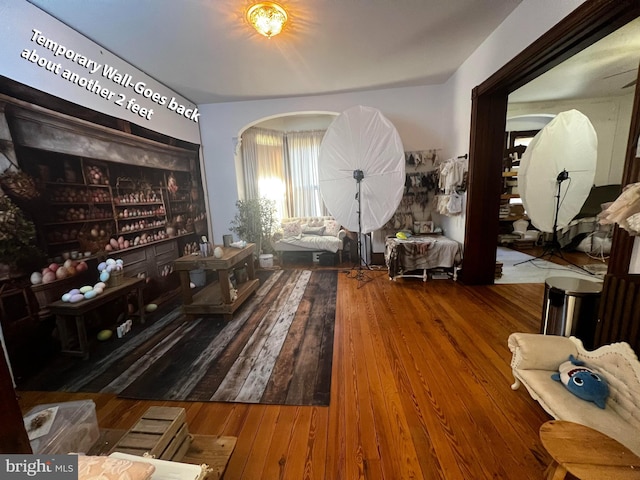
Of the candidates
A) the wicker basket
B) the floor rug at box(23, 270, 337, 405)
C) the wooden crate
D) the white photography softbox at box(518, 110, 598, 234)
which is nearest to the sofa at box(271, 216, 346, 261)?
the floor rug at box(23, 270, 337, 405)

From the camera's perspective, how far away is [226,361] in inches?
81.1

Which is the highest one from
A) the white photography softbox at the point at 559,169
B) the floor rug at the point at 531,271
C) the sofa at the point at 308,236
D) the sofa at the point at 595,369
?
the white photography softbox at the point at 559,169

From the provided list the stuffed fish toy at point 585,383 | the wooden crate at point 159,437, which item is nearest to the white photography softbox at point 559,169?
the stuffed fish toy at point 585,383

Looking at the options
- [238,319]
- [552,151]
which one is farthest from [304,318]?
[552,151]

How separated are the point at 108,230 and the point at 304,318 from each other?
2.14m

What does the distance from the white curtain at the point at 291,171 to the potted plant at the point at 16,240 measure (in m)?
3.70

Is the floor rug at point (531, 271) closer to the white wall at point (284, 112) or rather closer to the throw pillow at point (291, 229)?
the white wall at point (284, 112)

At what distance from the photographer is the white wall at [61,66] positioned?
1.85 m

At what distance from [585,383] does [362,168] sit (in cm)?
259

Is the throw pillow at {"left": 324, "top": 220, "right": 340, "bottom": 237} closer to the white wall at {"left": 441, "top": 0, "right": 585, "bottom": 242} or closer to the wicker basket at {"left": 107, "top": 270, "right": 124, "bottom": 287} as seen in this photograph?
the white wall at {"left": 441, "top": 0, "right": 585, "bottom": 242}

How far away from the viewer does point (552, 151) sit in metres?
3.67

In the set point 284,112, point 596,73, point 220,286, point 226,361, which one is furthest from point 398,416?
point 596,73

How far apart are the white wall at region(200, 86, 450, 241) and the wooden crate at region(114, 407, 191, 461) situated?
364 cm

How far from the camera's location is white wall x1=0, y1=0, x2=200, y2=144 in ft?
6.07
